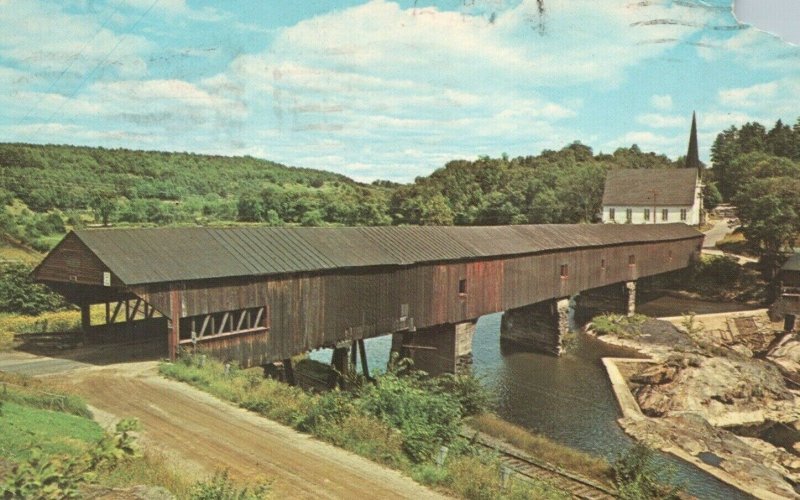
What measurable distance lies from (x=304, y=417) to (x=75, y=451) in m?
5.47

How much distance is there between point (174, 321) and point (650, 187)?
60926 millimetres

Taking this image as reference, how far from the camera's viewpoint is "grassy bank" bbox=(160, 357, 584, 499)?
11094 millimetres

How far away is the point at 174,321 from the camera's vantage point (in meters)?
16.3

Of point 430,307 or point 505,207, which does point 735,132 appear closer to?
point 505,207

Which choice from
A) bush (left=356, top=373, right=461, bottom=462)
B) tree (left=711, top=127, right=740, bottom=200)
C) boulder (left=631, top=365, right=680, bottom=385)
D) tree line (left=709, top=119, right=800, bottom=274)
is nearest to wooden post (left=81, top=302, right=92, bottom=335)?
bush (left=356, top=373, right=461, bottom=462)

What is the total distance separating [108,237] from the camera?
53.9 ft

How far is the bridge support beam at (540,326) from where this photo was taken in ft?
113

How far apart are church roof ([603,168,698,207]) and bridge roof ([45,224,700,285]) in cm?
3830

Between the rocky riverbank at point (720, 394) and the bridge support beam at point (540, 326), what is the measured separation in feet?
14.3

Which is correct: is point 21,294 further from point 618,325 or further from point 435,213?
point 435,213

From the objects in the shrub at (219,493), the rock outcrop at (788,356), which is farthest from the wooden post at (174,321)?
the rock outcrop at (788,356)

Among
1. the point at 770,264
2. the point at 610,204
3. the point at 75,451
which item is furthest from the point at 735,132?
the point at 75,451

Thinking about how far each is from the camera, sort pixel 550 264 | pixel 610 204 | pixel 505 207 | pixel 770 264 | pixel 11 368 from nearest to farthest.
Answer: pixel 11 368
pixel 550 264
pixel 770 264
pixel 610 204
pixel 505 207

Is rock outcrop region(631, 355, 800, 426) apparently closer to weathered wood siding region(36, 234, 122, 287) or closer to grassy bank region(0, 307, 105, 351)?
weathered wood siding region(36, 234, 122, 287)
